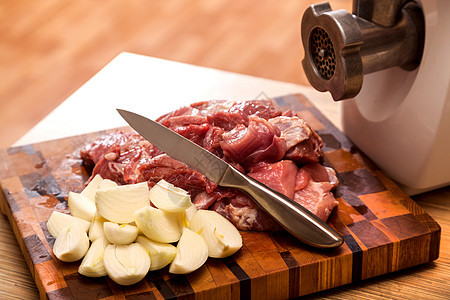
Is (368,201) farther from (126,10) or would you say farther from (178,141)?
(126,10)

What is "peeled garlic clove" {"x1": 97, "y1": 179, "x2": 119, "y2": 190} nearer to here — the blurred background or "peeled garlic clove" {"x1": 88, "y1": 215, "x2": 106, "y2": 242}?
"peeled garlic clove" {"x1": 88, "y1": 215, "x2": 106, "y2": 242}

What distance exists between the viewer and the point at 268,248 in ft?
4.85

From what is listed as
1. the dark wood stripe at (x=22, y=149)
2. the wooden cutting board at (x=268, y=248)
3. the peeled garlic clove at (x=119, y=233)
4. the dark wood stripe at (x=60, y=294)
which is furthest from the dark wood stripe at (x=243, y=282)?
the dark wood stripe at (x=22, y=149)

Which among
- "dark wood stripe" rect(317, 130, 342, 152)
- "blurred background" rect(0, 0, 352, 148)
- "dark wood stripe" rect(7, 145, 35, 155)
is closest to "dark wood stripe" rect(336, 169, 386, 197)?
"dark wood stripe" rect(317, 130, 342, 152)

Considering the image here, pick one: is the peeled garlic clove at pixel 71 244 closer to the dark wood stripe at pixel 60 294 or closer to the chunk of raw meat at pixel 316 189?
the dark wood stripe at pixel 60 294

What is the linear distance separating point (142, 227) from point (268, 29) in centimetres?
227

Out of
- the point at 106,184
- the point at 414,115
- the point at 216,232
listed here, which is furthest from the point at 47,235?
the point at 414,115

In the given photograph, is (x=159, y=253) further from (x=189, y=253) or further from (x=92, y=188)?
(x=92, y=188)

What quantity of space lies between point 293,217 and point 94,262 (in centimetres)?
45

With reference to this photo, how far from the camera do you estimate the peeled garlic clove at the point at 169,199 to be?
141 cm

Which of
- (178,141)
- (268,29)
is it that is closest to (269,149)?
(178,141)

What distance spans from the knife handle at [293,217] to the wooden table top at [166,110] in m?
0.14

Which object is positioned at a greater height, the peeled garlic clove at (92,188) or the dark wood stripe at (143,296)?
the peeled garlic clove at (92,188)

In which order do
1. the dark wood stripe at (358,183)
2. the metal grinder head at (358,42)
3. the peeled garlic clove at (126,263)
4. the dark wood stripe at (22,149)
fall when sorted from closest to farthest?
the peeled garlic clove at (126,263)
the metal grinder head at (358,42)
the dark wood stripe at (358,183)
the dark wood stripe at (22,149)
